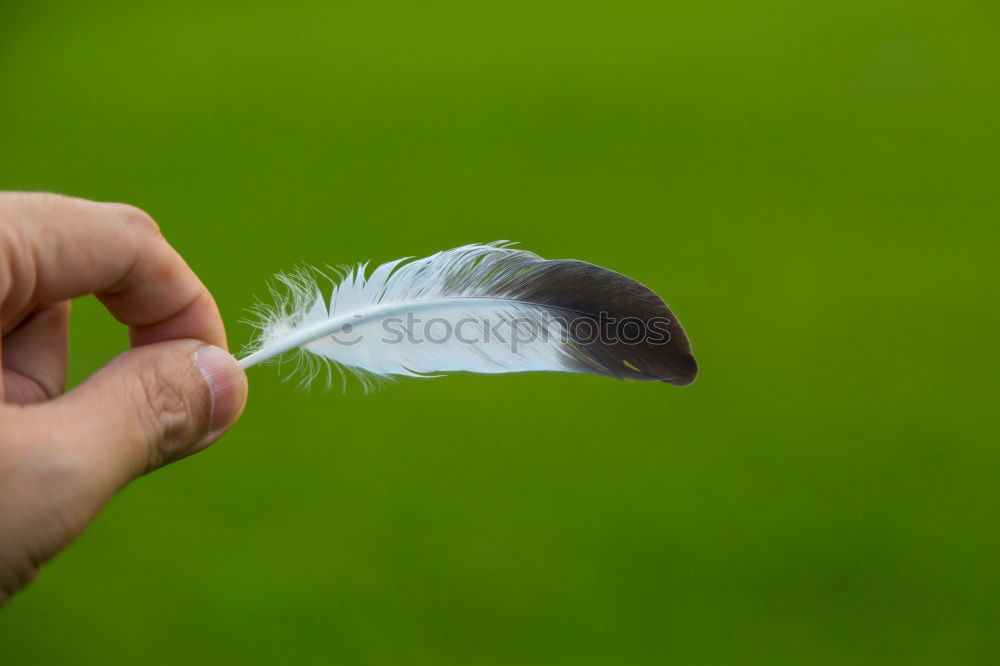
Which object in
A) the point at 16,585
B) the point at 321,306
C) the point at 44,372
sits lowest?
the point at 16,585

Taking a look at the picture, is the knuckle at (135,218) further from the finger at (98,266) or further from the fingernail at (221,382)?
the fingernail at (221,382)

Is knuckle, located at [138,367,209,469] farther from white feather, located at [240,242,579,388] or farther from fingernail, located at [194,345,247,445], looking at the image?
white feather, located at [240,242,579,388]

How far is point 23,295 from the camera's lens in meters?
0.57

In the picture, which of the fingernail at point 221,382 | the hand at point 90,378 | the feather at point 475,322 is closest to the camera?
the hand at point 90,378

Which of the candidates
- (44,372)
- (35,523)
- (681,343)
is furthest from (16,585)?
(681,343)

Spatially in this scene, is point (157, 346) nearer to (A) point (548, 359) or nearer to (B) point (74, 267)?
(B) point (74, 267)

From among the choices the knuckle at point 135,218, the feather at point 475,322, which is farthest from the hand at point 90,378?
the feather at point 475,322

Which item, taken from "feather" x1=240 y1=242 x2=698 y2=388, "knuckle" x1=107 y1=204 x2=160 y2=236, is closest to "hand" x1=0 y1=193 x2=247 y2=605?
"knuckle" x1=107 y1=204 x2=160 y2=236

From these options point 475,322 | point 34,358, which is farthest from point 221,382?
point 475,322

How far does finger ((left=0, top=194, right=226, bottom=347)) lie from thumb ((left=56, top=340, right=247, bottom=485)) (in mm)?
41

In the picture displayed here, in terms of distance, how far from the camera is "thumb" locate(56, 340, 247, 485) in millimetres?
550

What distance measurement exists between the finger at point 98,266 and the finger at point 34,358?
0.02m

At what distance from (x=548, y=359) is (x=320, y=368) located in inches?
10.1

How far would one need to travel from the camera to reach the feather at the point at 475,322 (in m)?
0.77
